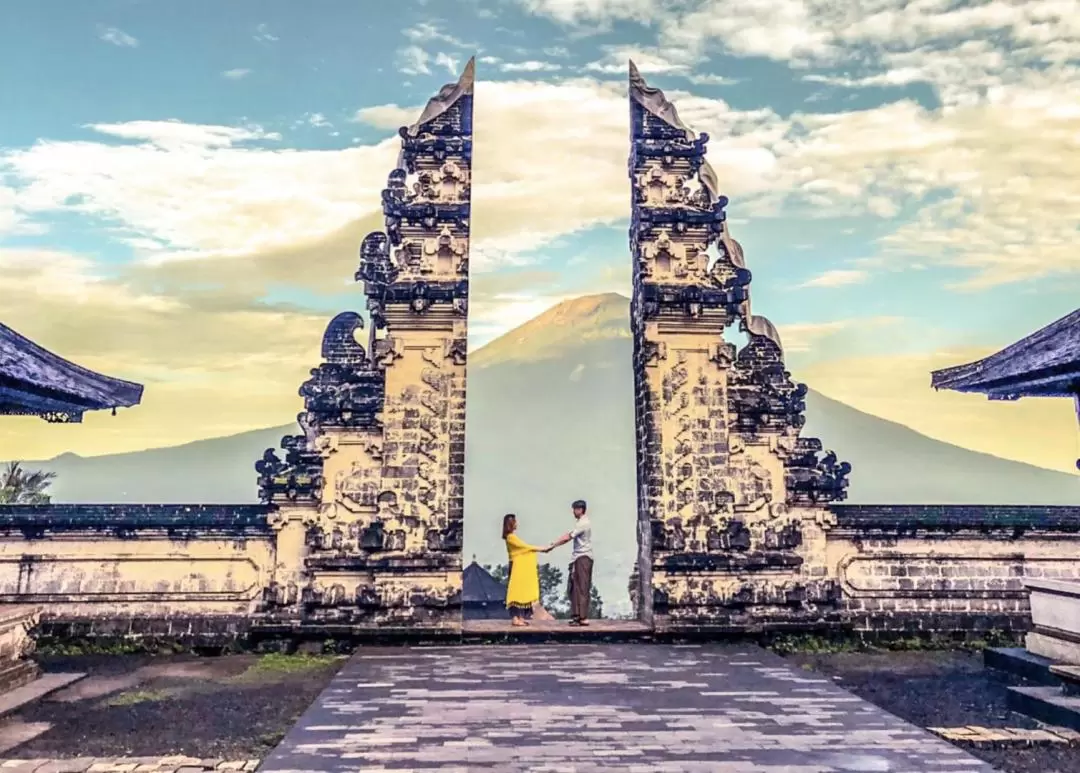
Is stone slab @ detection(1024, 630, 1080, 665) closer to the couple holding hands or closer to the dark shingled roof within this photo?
the couple holding hands

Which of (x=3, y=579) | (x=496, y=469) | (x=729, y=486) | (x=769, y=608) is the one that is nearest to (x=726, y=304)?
(x=729, y=486)

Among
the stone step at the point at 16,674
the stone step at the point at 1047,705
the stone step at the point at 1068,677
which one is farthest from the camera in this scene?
the stone step at the point at 16,674

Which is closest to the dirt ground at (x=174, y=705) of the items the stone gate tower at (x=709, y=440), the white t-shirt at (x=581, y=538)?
the white t-shirt at (x=581, y=538)

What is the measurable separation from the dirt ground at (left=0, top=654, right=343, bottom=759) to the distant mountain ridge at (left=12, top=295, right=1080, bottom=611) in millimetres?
107988

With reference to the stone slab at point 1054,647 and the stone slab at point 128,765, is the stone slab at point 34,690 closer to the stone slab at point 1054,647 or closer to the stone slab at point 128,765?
the stone slab at point 128,765

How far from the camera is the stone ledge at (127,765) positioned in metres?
5.48

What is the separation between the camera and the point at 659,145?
40.0 ft

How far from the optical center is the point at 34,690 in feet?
25.9

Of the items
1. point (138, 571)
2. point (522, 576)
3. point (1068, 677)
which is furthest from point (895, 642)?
point (138, 571)

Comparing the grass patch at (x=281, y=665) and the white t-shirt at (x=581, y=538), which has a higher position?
the white t-shirt at (x=581, y=538)

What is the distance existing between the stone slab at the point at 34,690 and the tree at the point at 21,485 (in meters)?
27.2

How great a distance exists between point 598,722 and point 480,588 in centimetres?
1536

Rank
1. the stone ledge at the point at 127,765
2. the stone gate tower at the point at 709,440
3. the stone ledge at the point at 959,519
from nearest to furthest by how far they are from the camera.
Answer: the stone ledge at the point at 127,765 → the stone gate tower at the point at 709,440 → the stone ledge at the point at 959,519

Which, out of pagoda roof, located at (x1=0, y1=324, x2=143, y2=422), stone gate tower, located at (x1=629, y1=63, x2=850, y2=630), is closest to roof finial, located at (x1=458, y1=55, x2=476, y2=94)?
stone gate tower, located at (x1=629, y1=63, x2=850, y2=630)
